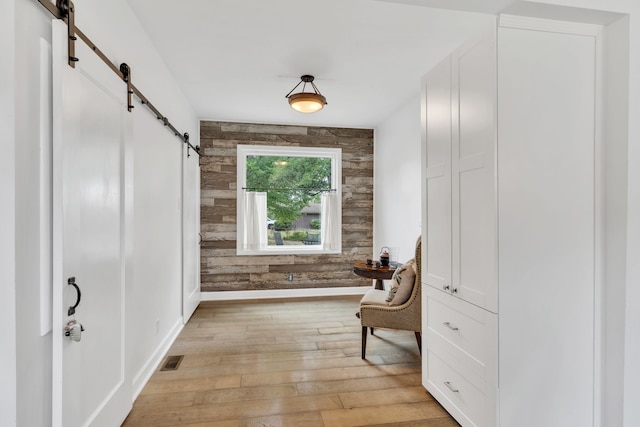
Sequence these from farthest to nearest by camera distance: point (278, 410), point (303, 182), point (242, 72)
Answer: point (303, 182) → point (242, 72) → point (278, 410)

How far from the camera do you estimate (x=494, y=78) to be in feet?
5.62

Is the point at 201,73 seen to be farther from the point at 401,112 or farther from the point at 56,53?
the point at 401,112

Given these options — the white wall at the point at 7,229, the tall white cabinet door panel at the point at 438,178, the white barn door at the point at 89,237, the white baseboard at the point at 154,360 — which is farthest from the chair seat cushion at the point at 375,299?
the white wall at the point at 7,229

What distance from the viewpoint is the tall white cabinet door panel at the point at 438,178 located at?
2.12m

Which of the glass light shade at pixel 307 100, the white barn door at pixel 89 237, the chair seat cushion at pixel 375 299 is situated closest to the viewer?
the white barn door at pixel 89 237

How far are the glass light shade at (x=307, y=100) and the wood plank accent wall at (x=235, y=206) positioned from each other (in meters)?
1.73

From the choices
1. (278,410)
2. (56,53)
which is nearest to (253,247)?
(278,410)

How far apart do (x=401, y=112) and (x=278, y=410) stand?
369cm

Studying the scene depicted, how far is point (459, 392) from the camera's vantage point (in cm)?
204

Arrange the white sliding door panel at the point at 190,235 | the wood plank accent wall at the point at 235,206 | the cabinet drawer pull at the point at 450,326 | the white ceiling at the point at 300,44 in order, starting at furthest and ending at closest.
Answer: the wood plank accent wall at the point at 235,206
the white sliding door panel at the point at 190,235
the white ceiling at the point at 300,44
the cabinet drawer pull at the point at 450,326

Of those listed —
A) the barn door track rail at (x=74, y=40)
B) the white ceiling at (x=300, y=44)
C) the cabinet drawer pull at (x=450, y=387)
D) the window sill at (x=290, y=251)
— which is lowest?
the cabinet drawer pull at (x=450, y=387)

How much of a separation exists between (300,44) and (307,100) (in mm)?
612

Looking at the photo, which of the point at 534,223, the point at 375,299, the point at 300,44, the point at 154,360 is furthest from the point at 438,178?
the point at 154,360

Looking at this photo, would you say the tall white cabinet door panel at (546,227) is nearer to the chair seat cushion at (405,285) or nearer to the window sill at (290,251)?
the chair seat cushion at (405,285)
